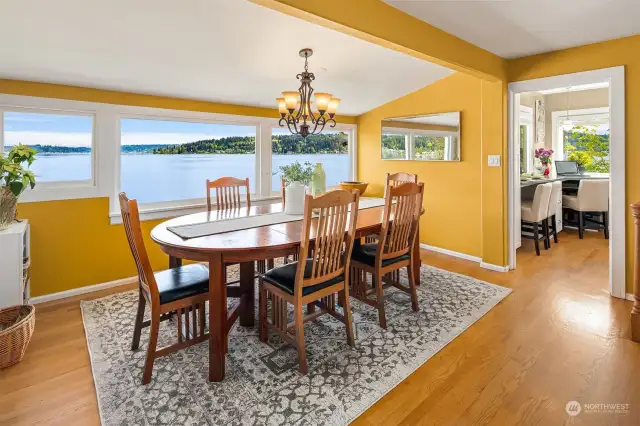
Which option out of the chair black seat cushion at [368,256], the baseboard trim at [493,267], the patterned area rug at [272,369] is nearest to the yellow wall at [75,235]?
the patterned area rug at [272,369]

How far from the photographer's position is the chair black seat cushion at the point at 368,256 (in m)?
2.73

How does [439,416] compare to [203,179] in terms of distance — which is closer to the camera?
[439,416]

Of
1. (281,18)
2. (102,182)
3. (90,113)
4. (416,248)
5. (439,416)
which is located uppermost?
(281,18)

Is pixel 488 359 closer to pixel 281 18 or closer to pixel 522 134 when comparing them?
pixel 281 18

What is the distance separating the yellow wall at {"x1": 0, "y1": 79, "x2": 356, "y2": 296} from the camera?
10.1ft

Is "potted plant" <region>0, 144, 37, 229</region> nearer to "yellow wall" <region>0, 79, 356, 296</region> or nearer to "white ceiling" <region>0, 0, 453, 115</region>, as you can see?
"yellow wall" <region>0, 79, 356, 296</region>

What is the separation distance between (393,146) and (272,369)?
3659 millimetres

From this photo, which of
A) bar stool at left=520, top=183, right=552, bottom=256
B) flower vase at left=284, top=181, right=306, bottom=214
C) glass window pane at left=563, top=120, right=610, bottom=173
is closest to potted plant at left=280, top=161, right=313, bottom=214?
flower vase at left=284, top=181, right=306, bottom=214

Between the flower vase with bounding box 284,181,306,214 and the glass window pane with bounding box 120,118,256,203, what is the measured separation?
5.18 ft

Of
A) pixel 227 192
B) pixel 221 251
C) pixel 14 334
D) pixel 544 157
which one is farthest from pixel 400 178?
pixel 544 157

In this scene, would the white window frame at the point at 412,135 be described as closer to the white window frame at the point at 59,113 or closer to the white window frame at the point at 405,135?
the white window frame at the point at 405,135

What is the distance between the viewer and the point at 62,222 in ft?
10.6

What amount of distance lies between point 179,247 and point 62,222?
190cm

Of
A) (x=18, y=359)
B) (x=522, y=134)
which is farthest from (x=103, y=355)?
(x=522, y=134)
